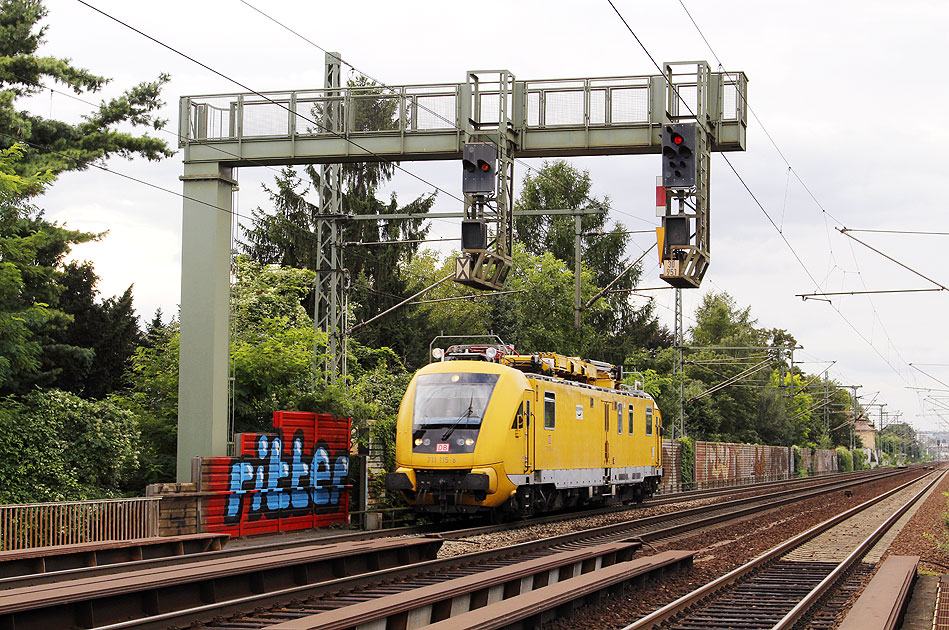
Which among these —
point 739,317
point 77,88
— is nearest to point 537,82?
point 77,88

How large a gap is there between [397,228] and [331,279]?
75.8ft

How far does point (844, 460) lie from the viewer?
103 meters

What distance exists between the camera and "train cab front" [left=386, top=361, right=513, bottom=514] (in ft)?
70.2

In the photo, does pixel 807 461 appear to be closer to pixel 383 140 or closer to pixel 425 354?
pixel 425 354

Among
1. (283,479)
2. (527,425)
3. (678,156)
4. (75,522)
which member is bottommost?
(75,522)

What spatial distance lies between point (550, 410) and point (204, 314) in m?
7.58

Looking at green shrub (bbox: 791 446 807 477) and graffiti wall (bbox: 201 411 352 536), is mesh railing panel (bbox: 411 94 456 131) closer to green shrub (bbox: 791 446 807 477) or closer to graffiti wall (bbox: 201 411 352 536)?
graffiti wall (bbox: 201 411 352 536)

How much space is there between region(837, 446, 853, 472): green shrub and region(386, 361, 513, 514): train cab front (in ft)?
284

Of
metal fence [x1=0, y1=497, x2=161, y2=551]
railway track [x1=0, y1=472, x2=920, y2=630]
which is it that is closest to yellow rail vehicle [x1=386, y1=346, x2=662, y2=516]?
railway track [x1=0, y1=472, x2=920, y2=630]

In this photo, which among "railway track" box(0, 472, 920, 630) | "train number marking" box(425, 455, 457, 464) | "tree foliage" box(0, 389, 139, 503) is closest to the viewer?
"railway track" box(0, 472, 920, 630)

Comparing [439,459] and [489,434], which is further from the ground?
[489,434]

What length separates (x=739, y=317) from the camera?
104 meters

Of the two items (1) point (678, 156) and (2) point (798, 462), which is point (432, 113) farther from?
(2) point (798, 462)

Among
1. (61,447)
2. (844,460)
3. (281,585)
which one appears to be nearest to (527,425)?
(61,447)
